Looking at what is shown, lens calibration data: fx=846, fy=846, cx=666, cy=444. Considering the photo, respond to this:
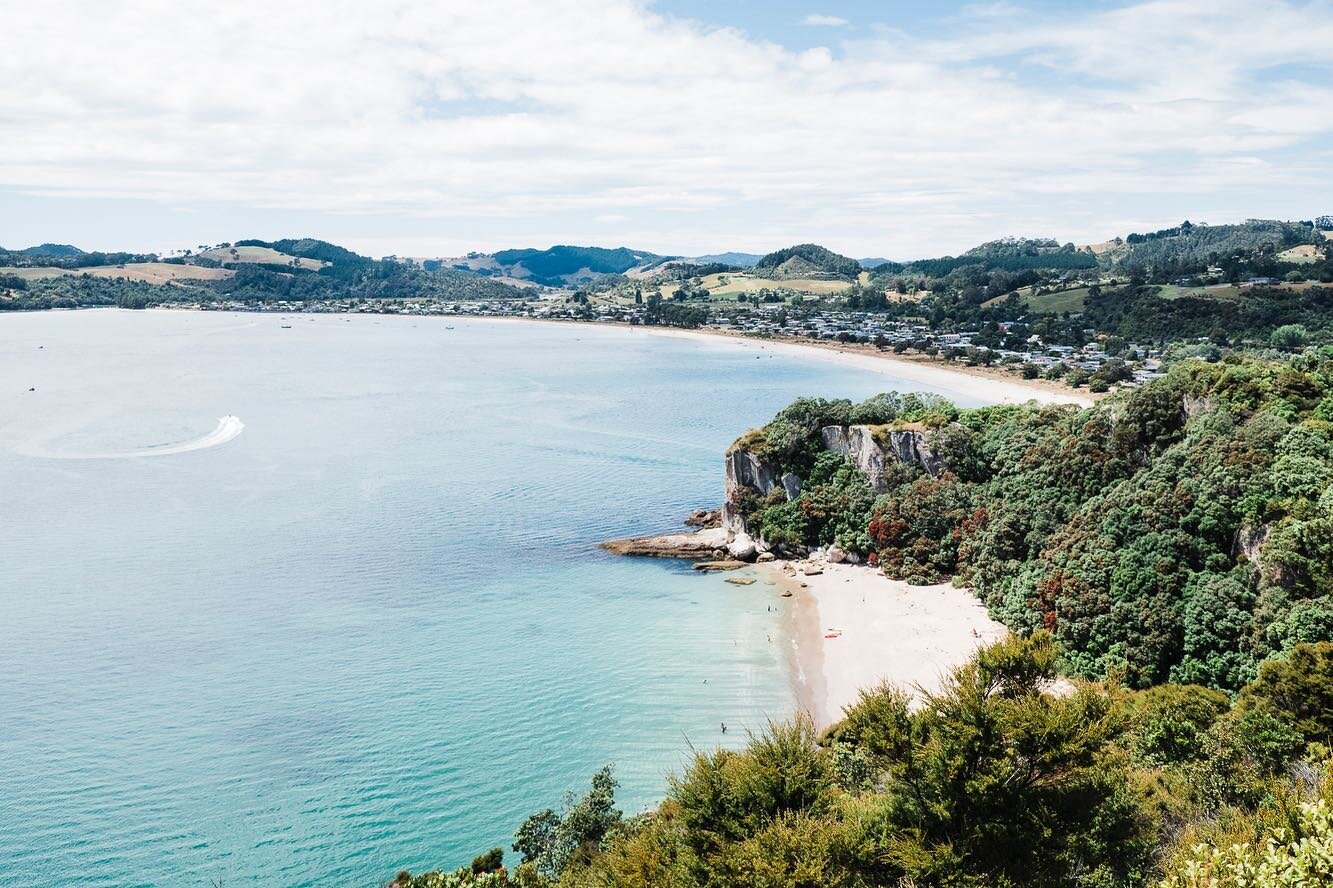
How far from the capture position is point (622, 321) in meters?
197

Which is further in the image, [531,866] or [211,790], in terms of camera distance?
[211,790]

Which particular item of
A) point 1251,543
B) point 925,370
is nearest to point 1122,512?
point 1251,543

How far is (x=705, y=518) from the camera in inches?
1994

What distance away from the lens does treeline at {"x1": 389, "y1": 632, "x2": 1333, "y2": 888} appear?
14.7 metres

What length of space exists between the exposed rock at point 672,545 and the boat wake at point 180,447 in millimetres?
41634

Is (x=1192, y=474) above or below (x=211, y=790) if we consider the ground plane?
above

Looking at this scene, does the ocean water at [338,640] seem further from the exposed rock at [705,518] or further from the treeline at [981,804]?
the treeline at [981,804]

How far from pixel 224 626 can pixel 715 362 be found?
98.1 metres

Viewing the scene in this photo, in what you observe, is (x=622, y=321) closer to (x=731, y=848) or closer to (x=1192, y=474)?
(x=1192, y=474)

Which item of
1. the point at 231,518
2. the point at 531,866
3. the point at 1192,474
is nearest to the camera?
the point at 531,866

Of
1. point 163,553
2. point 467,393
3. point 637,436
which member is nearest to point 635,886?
point 163,553

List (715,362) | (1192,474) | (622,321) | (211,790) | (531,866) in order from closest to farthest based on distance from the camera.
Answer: (531,866) < (211,790) < (1192,474) < (715,362) < (622,321)

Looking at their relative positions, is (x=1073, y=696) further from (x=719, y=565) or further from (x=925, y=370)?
(x=925, y=370)

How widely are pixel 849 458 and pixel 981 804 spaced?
3176 centimetres
